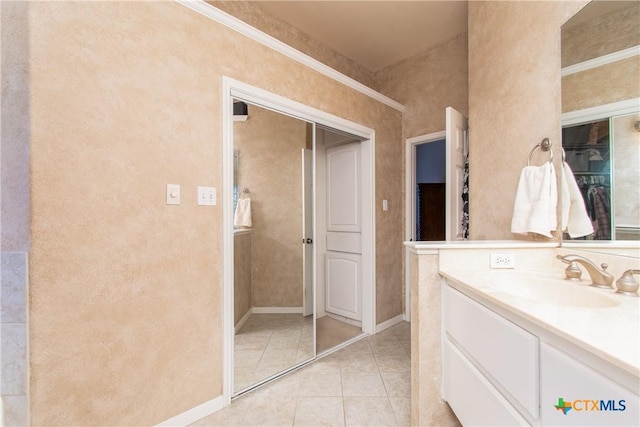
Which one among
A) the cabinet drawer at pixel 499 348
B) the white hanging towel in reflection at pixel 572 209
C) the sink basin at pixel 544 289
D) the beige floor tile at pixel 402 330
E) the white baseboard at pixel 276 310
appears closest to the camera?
the cabinet drawer at pixel 499 348

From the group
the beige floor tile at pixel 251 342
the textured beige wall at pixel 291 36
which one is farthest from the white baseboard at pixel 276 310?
the textured beige wall at pixel 291 36

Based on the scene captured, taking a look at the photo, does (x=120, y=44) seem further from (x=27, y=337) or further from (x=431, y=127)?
(x=431, y=127)

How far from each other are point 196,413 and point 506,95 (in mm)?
2824

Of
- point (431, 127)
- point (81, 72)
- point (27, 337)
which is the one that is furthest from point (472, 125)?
point (27, 337)

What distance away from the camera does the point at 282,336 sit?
7.37ft

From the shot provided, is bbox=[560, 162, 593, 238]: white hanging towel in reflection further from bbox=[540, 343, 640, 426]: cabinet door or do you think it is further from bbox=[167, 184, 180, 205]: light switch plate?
bbox=[167, 184, 180, 205]: light switch plate

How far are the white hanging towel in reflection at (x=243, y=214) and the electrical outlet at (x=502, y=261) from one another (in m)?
1.55

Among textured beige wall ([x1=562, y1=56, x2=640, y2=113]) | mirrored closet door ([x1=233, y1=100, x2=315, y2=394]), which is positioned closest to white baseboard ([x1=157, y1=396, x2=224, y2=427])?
mirrored closet door ([x1=233, y1=100, x2=315, y2=394])

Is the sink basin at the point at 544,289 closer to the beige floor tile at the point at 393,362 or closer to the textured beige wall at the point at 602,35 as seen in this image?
the textured beige wall at the point at 602,35

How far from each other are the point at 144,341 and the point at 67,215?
2.43 ft

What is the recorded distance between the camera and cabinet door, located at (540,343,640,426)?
0.57m

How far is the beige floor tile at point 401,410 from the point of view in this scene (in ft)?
5.32

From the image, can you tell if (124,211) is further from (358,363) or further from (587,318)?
(358,363)

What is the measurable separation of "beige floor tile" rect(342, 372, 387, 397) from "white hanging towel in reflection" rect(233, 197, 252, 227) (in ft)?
4.44
